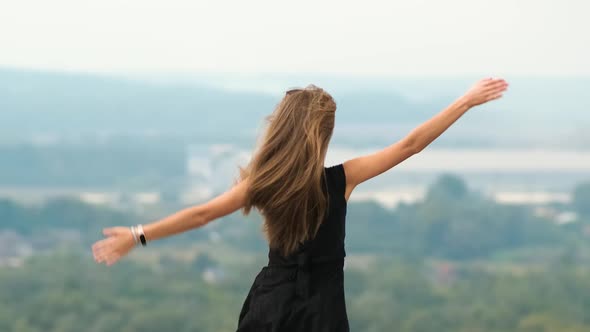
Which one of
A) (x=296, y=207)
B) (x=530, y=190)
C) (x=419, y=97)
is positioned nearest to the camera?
(x=296, y=207)

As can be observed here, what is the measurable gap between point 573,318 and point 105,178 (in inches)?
708

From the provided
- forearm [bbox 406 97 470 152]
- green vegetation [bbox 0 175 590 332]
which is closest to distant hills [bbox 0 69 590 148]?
green vegetation [bbox 0 175 590 332]

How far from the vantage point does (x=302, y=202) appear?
123 inches

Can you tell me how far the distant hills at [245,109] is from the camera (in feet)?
121

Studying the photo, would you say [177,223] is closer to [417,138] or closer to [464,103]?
[417,138]

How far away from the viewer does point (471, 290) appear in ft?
138

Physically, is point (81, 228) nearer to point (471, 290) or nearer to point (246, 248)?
point (246, 248)

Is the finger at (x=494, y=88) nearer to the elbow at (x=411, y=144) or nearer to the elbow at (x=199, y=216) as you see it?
the elbow at (x=411, y=144)

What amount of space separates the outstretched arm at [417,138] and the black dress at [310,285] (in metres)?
0.05

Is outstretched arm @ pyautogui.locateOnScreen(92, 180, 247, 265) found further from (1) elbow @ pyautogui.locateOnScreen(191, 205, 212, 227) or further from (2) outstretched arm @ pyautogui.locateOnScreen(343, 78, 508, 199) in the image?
(2) outstretched arm @ pyautogui.locateOnScreen(343, 78, 508, 199)

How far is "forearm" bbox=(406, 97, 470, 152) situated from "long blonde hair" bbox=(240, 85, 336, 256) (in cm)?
25

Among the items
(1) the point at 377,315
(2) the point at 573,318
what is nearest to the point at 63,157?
(1) the point at 377,315

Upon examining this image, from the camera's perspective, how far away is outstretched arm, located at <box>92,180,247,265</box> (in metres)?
2.97

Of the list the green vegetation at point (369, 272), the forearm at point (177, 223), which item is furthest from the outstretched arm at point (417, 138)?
the green vegetation at point (369, 272)
